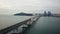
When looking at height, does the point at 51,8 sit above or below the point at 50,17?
above

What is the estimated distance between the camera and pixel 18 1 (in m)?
1.96

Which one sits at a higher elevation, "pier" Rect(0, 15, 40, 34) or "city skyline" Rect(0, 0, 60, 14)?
"city skyline" Rect(0, 0, 60, 14)

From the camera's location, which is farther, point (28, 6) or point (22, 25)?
point (22, 25)

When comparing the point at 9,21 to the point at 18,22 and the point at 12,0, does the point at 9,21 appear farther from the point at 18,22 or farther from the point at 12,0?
the point at 12,0

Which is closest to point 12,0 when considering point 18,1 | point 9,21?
point 18,1

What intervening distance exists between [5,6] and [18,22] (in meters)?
0.28

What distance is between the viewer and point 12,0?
1.96m

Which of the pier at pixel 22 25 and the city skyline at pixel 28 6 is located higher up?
the city skyline at pixel 28 6

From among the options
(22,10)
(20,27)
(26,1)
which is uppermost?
(26,1)

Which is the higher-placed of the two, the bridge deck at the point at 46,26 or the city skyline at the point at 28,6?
the city skyline at the point at 28,6

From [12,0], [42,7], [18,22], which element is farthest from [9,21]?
[42,7]

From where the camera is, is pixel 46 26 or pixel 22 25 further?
pixel 22 25

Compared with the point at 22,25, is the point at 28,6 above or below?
above

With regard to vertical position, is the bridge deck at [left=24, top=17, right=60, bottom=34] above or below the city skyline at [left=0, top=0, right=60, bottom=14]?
below
